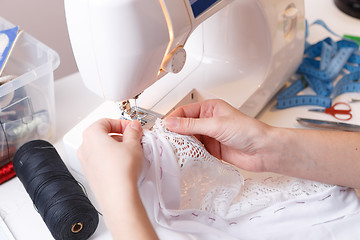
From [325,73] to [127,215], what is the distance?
2.73ft

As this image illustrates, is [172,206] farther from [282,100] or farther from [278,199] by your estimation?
[282,100]

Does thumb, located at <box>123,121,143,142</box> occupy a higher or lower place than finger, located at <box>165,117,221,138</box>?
higher

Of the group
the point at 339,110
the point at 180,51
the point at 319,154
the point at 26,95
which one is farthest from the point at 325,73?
the point at 26,95

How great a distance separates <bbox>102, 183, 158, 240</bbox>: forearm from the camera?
2.38 ft

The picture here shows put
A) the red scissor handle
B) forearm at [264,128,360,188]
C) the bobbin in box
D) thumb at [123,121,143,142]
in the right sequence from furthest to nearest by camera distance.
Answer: the red scissor handle
the bobbin in box
forearm at [264,128,360,188]
thumb at [123,121,143,142]

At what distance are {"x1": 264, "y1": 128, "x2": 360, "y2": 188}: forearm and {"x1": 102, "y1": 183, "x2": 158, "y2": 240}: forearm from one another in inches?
13.6

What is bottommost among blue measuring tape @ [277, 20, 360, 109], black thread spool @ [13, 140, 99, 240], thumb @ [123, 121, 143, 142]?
blue measuring tape @ [277, 20, 360, 109]

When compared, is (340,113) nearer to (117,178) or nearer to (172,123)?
(172,123)

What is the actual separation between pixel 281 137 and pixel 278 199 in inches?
5.0

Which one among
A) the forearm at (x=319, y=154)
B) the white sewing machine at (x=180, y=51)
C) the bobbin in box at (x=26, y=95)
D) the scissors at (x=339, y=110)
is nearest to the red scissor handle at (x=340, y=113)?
the scissors at (x=339, y=110)

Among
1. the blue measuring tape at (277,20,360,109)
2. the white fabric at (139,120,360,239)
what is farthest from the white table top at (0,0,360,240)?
the white fabric at (139,120,360,239)

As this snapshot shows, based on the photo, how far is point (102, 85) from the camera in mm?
878

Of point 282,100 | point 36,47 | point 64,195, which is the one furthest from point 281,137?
point 36,47

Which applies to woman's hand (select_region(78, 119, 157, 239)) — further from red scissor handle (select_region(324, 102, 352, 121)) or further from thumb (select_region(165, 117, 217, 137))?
red scissor handle (select_region(324, 102, 352, 121))
